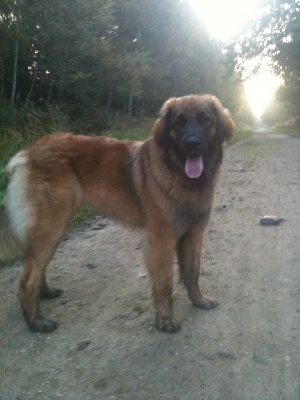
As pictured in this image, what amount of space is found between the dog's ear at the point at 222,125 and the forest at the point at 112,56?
7353mm

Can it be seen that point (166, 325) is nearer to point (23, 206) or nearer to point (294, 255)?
point (23, 206)

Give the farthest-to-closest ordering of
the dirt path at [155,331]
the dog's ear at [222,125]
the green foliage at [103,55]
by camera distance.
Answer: the green foliage at [103,55] < the dog's ear at [222,125] < the dirt path at [155,331]

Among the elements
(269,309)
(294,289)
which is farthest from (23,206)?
(294,289)

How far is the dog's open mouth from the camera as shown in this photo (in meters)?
3.51

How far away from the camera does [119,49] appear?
2147 cm

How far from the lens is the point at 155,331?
347 centimetres

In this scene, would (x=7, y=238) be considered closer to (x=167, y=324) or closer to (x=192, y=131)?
(x=167, y=324)

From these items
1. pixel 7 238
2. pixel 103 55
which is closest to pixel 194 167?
pixel 7 238

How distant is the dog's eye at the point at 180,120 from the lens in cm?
359

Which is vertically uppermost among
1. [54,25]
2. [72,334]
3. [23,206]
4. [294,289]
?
[54,25]

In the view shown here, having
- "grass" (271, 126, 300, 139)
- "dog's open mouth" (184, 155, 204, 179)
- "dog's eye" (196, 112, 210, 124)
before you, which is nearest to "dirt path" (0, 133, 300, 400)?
"dog's open mouth" (184, 155, 204, 179)

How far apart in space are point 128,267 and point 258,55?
27.1 m

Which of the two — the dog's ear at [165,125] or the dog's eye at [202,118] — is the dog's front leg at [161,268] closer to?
the dog's ear at [165,125]

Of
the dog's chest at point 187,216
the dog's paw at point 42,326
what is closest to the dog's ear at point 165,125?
the dog's chest at point 187,216
